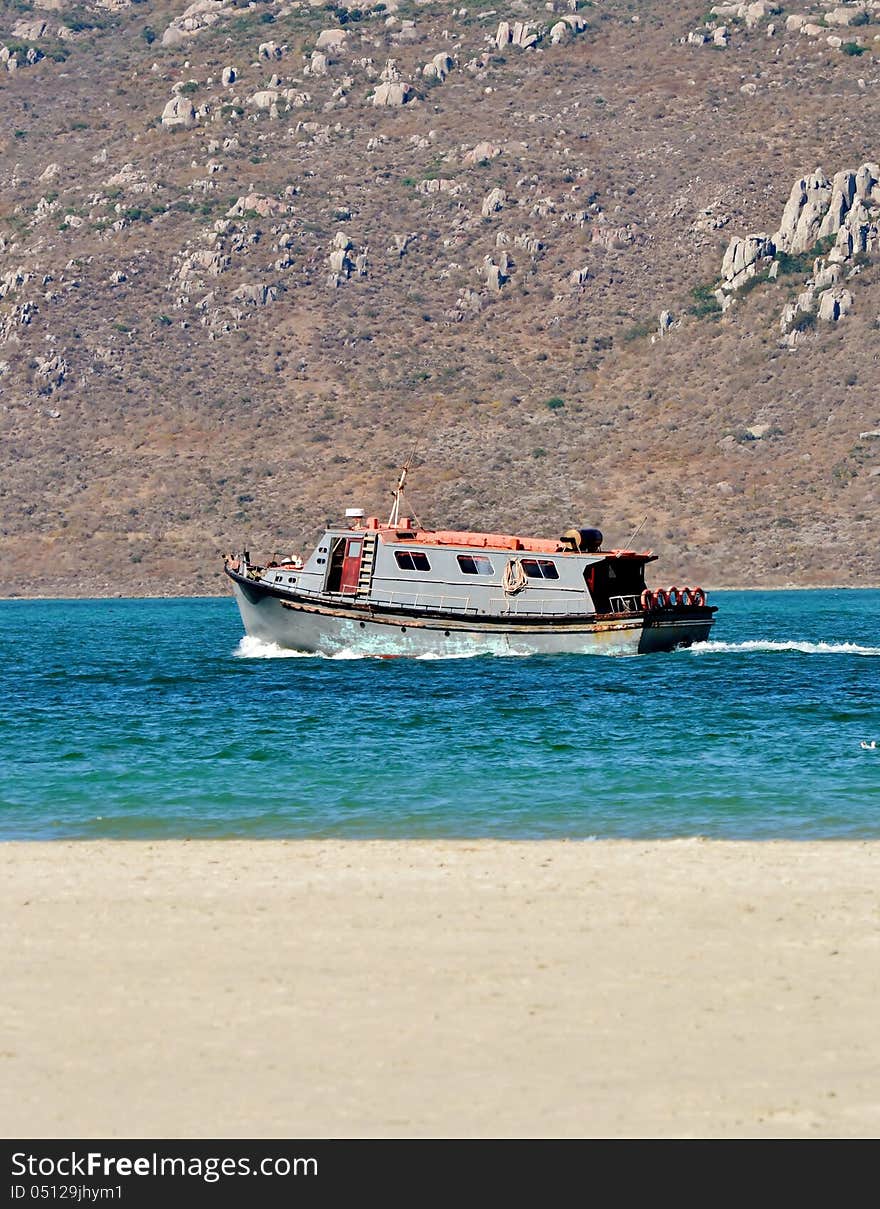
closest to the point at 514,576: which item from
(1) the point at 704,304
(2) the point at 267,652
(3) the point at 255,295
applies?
(2) the point at 267,652

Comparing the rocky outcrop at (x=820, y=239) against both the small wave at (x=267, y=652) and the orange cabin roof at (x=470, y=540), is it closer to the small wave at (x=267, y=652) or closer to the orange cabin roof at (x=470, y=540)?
the orange cabin roof at (x=470, y=540)

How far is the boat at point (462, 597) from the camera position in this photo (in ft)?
172

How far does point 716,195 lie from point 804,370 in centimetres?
2652

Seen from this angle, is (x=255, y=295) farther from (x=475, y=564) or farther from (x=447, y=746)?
(x=447, y=746)

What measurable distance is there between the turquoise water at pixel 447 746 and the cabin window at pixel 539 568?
2.85m

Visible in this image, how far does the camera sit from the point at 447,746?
96.9ft

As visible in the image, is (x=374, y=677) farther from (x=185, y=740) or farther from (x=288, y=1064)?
(x=288, y=1064)

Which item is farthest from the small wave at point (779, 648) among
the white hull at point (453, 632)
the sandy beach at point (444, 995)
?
the sandy beach at point (444, 995)

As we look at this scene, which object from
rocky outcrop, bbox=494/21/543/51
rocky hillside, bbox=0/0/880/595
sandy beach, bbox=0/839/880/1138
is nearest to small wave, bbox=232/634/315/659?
sandy beach, bbox=0/839/880/1138

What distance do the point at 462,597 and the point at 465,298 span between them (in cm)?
10347

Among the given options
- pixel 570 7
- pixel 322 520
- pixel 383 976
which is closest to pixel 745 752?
pixel 383 976

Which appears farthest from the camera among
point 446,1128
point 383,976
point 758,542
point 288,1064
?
point 758,542

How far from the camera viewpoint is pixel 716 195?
15638 cm

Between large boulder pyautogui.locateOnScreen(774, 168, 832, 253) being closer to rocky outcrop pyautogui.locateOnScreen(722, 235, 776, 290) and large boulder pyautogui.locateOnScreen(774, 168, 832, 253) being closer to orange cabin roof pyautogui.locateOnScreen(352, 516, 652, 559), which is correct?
rocky outcrop pyautogui.locateOnScreen(722, 235, 776, 290)
